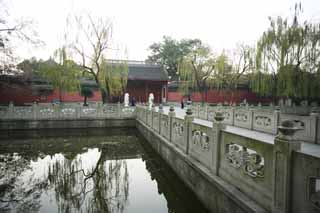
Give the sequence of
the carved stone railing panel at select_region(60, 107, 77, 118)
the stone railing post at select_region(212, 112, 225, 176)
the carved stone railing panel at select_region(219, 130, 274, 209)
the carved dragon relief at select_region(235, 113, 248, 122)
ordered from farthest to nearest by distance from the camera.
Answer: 1. the carved stone railing panel at select_region(60, 107, 77, 118)
2. the carved dragon relief at select_region(235, 113, 248, 122)
3. the stone railing post at select_region(212, 112, 225, 176)
4. the carved stone railing panel at select_region(219, 130, 274, 209)

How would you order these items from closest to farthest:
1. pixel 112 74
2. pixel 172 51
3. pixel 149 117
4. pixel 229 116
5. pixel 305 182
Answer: pixel 305 182, pixel 149 117, pixel 229 116, pixel 112 74, pixel 172 51

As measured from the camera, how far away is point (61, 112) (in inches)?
463

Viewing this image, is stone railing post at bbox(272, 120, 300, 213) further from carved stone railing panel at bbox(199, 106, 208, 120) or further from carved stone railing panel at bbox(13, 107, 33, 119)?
carved stone railing panel at bbox(13, 107, 33, 119)

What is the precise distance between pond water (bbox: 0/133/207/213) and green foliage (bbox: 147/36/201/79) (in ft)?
83.1

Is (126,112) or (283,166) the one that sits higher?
(283,166)

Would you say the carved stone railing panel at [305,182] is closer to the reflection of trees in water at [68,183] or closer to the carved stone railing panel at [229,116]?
the reflection of trees in water at [68,183]

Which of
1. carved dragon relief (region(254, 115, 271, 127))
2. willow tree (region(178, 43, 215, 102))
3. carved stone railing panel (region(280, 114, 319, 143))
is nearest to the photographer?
carved stone railing panel (region(280, 114, 319, 143))

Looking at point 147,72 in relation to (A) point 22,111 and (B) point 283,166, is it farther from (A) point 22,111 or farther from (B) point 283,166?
(B) point 283,166

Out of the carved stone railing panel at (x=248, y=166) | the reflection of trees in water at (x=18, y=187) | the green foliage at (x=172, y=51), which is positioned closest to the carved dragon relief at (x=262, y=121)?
the carved stone railing panel at (x=248, y=166)

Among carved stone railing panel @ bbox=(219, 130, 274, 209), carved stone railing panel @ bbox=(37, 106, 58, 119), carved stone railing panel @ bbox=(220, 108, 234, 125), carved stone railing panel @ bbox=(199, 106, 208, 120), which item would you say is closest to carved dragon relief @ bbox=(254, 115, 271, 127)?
carved stone railing panel @ bbox=(220, 108, 234, 125)

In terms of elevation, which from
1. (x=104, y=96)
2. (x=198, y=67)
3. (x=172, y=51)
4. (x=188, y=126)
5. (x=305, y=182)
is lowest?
(x=305, y=182)

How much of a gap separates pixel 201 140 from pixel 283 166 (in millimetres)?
1904

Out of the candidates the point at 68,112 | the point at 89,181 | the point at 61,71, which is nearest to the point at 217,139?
the point at 89,181

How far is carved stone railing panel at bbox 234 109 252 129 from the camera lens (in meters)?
8.57
